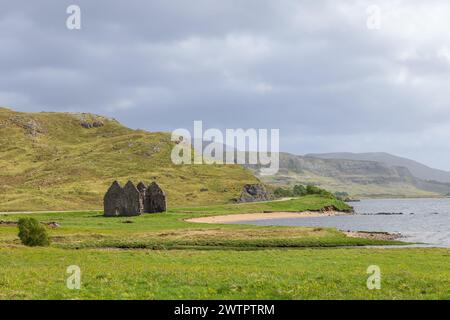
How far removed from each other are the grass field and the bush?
3668 millimetres

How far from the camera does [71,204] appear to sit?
183 m

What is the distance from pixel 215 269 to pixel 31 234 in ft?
114

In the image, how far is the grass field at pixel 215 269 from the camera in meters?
23.1

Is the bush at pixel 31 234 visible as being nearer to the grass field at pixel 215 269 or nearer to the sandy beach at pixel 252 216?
the grass field at pixel 215 269

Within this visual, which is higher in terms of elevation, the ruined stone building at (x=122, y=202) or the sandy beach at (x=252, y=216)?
the ruined stone building at (x=122, y=202)

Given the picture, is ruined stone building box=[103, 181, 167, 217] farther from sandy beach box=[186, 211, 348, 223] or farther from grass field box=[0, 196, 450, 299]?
grass field box=[0, 196, 450, 299]

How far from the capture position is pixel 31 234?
60688mm

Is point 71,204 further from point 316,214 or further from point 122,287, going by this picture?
point 122,287

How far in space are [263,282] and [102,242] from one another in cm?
4819

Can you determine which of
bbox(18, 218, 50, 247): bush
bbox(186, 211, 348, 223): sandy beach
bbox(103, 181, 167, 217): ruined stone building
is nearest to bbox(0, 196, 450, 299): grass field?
bbox(18, 218, 50, 247): bush

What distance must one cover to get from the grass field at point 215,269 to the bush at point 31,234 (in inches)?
144

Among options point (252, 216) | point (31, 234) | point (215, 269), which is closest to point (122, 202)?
point (252, 216)

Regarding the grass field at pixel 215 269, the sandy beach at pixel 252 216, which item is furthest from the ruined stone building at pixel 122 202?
the grass field at pixel 215 269

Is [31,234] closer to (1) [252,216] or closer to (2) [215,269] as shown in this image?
(2) [215,269]
